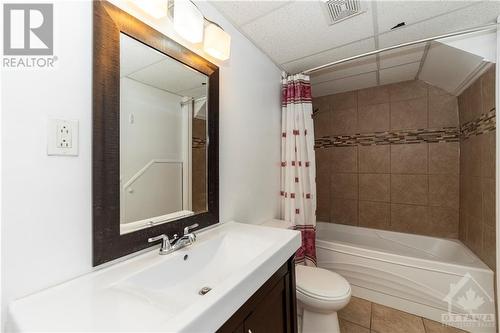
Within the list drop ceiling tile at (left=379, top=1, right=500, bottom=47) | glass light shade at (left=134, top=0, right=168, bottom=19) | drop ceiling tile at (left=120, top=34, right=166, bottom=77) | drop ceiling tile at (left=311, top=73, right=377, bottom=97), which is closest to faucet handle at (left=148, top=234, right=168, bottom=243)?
drop ceiling tile at (left=120, top=34, right=166, bottom=77)

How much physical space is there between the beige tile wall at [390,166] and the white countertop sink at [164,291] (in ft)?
6.34

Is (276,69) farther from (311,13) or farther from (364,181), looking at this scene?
(364,181)

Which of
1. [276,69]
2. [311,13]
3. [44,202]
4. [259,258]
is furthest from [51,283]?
[276,69]

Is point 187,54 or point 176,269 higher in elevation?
point 187,54

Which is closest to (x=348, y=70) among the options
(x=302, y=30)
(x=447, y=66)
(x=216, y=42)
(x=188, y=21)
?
(x=447, y=66)

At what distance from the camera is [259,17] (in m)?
1.37

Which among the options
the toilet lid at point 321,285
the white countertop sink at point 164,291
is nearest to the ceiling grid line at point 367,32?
the white countertop sink at point 164,291

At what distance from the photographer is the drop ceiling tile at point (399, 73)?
6.89ft

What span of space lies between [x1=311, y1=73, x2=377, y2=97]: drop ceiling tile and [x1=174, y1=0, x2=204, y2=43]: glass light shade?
6.04ft

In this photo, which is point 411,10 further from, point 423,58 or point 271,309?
point 271,309

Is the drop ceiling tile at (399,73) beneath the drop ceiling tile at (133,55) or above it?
above

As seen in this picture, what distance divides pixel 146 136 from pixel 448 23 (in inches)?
78.4

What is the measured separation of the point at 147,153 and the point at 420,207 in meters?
2.77

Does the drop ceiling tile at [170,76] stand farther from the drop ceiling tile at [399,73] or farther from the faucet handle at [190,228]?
the drop ceiling tile at [399,73]
